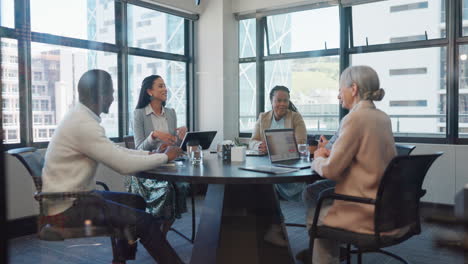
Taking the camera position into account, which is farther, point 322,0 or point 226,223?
point 322,0

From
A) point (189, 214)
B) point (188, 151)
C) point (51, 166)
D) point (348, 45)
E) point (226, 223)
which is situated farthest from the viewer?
point (348, 45)

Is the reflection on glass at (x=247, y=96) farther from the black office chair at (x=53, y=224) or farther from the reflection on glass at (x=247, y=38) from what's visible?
the black office chair at (x=53, y=224)

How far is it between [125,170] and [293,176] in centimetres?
84

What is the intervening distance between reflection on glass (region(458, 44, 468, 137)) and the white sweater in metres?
3.59

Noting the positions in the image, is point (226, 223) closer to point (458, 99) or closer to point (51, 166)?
point (51, 166)

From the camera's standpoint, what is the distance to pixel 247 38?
216 inches

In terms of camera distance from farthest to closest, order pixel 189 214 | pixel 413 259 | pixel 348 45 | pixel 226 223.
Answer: pixel 348 45 → pixel 189 214 → pixel 413 259 → pixel 226 223

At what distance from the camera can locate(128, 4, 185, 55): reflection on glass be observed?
4.56 meters

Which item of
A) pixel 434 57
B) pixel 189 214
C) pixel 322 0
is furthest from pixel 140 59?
pixel 434 57

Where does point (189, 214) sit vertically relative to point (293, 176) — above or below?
below

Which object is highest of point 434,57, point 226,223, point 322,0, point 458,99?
point 322,0

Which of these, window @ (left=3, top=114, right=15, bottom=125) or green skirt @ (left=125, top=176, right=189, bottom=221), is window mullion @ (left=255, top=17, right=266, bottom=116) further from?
window @ (left=3, top=114, right=15, bottom=125)

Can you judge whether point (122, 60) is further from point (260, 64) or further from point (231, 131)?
point (260, 64)

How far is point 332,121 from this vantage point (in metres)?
4.82
